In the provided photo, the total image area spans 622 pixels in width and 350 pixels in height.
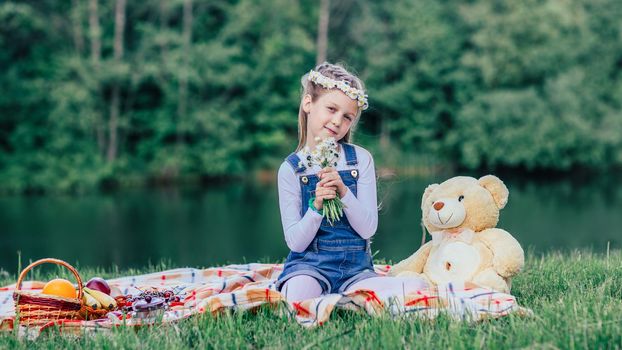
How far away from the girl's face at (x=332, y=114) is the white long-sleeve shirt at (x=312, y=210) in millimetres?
158

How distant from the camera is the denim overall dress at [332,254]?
3664mm

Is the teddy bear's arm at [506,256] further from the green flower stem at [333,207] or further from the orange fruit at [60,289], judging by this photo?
the orange fruit at [60,289]

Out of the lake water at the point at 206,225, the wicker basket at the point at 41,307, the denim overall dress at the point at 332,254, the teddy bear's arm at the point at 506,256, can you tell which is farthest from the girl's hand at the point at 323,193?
the lake water at the point at 206,225

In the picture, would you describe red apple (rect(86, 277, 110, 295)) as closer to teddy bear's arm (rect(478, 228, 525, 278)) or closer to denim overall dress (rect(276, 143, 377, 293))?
denim overall dress (rect(276, 143, 377, 293))

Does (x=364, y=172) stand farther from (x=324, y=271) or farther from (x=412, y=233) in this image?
(x=412, y=233)

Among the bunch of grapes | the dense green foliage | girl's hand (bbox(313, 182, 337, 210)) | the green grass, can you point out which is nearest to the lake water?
the dense green foliage

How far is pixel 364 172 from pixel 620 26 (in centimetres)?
2323

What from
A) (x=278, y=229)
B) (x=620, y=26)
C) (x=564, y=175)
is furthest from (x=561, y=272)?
(x=620, y=26)

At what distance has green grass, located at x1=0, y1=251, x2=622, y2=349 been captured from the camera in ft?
8.36

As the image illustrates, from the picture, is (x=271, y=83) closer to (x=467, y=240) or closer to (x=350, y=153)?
(x=350, y=153)

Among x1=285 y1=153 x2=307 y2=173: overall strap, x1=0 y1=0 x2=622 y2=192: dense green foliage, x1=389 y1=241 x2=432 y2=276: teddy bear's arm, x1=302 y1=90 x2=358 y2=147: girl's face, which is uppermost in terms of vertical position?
x1=0 y1=0 x2=622 y2=192: dense green foliage

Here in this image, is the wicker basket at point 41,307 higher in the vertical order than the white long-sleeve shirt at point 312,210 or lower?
lower

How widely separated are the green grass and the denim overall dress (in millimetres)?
385

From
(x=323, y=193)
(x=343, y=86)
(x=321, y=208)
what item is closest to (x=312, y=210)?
(x=321, y=208)
